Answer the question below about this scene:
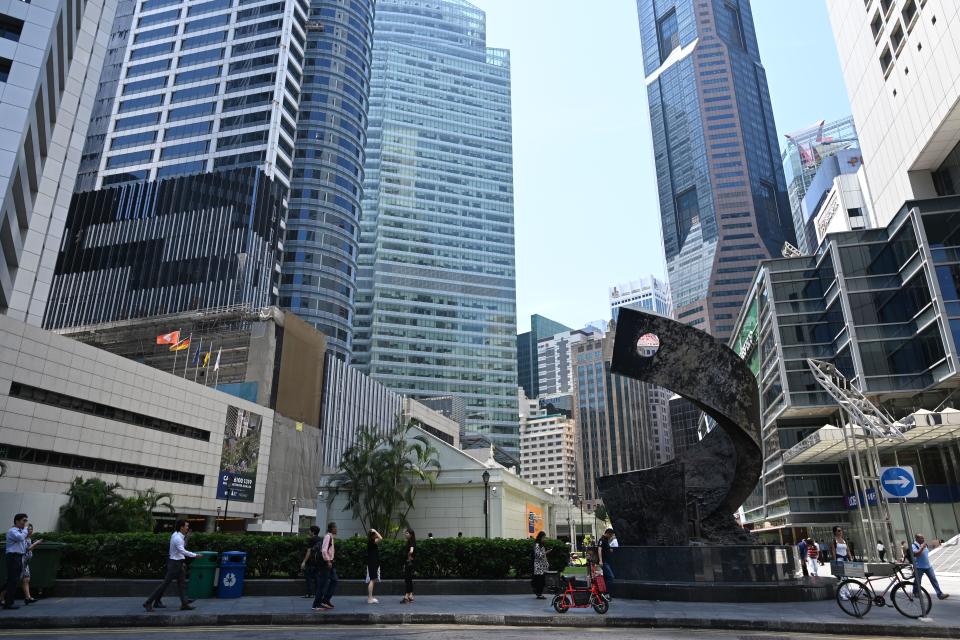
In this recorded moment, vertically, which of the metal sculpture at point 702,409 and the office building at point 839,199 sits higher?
the office building at point 839,199

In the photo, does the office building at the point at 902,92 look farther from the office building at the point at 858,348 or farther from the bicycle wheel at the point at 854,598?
the bicycle wheel at the point at 854,598

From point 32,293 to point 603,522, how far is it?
11001cm

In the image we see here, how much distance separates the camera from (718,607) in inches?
461

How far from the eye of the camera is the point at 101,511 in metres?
27.8

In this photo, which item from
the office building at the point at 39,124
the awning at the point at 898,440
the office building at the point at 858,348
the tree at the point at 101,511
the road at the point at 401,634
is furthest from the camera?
the office building at the point at 858,348

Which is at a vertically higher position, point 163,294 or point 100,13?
point 100,13

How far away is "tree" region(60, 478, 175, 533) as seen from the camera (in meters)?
27.3

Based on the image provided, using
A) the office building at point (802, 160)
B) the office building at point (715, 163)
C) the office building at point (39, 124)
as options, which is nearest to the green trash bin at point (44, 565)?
the office building at point (39, 124)

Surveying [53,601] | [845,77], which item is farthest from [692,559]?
[845,77]

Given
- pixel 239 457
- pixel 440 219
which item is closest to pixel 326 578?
pixel 239 457

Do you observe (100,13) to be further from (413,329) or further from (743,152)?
(743,152)

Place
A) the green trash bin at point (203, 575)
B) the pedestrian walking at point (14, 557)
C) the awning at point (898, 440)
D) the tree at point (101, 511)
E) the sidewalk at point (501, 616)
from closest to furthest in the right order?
the sidewalk at point (501, 616) → the pedestrian walking at point (14, 557) → the green trash bin at point (203, 575) → the tree at point (101, 511) → the awning at point (898, 440)

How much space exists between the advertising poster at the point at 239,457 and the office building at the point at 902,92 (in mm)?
54747

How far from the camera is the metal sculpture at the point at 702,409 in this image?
14.7 m
